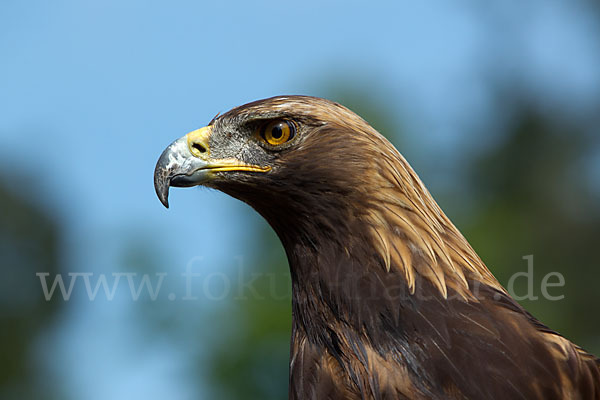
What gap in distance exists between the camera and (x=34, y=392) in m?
30.1

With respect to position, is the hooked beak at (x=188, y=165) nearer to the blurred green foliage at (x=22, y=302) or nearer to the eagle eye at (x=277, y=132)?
the eagle eye at (x=277, y=132)

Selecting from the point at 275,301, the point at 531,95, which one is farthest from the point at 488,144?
the point at 275,301

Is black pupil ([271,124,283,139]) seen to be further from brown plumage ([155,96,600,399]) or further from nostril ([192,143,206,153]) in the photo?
nostril ([192,143,206,153])

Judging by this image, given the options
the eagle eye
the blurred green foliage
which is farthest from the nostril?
the blurred green foliage

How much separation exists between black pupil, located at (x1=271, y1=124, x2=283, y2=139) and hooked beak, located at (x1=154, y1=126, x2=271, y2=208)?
0.56 feet

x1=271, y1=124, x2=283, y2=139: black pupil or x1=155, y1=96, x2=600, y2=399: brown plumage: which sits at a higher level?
x1=271, y1=124, x2=283, y2=139: black pupil

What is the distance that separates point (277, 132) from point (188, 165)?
50 cm

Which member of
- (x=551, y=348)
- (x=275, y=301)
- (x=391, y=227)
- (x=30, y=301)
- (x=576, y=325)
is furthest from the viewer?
(x=30, y=301)

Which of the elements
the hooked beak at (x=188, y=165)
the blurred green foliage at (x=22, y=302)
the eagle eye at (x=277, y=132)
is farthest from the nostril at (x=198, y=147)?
the blurred green foliage at (x=22, y=302)

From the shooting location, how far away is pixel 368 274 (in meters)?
3.31

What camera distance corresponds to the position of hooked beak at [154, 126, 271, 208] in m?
3.72

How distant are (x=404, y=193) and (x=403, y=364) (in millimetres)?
844

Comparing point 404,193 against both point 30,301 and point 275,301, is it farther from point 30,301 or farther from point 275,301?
point 30,301

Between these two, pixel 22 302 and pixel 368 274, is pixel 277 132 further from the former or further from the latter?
pixel 22 302
